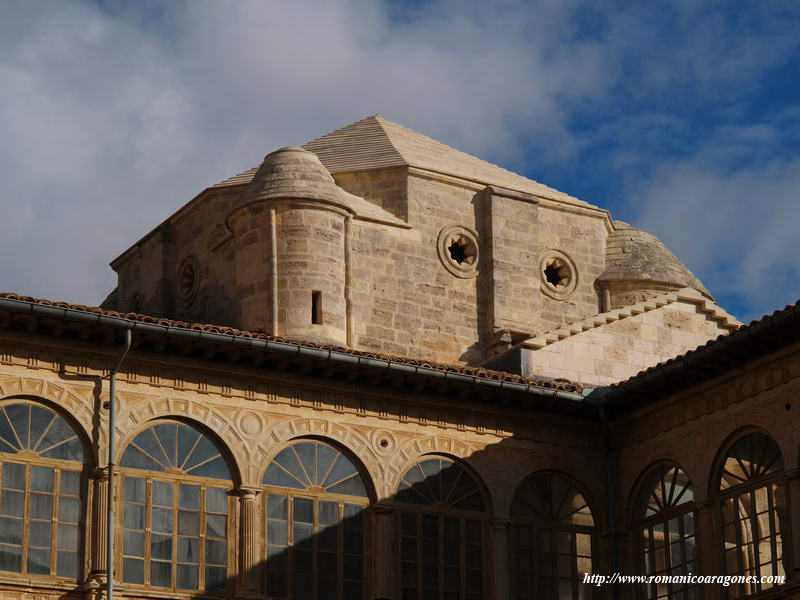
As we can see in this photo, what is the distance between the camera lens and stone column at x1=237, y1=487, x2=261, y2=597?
70.5ft

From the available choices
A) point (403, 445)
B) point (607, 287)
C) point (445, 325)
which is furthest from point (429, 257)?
point (403, 445)

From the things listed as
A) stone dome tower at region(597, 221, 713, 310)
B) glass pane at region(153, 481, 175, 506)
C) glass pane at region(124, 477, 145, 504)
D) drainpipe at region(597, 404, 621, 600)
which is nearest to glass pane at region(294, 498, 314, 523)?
glass pane at region(153, 481, 175, 506)

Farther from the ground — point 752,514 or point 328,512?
point 328,512

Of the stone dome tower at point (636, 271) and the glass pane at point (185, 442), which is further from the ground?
the stone dome tower at point (636, 271)

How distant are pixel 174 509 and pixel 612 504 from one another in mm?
5838

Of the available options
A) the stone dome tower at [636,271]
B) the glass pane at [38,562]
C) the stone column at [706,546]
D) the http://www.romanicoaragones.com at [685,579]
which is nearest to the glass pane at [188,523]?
the glass pane at [38,562]

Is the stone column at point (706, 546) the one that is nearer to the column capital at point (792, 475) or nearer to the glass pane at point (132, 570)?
the column capital at point (792, 475)

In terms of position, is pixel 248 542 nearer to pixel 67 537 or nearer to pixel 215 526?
pixel 215 526

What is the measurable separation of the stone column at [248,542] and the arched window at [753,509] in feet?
17.9

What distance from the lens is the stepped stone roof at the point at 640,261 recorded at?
3195cm

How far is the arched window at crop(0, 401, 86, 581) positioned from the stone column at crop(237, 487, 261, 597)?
1929 mm

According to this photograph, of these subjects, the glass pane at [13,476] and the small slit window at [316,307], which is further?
the small slit window at [316,307]

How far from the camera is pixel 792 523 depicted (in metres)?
20.9

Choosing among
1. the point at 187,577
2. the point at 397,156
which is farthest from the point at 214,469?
the point at 397,156
